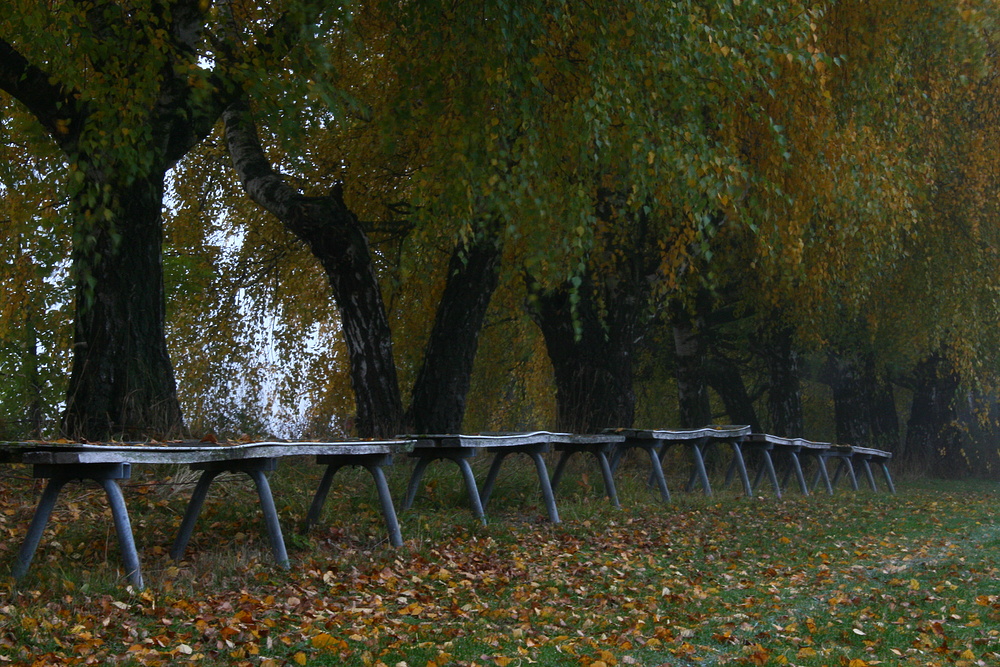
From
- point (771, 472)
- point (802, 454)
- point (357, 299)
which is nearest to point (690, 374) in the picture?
point (802, 454)

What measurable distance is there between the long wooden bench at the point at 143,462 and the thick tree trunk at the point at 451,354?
3899 millimetres

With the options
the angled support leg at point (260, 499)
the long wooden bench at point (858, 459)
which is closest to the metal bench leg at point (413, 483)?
the angled support leg at point (260, 499)

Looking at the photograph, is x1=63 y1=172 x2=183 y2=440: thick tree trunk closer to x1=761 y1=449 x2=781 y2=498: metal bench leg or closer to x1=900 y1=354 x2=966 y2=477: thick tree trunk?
x1=761 y1=449 x2=781 y2=498: metal bench leg

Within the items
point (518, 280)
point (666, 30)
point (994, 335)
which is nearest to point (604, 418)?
point (518, 280)

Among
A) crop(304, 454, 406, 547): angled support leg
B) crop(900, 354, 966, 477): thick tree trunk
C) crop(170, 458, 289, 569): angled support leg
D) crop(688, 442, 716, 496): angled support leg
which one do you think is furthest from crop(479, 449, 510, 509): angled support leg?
crop(900, 354, 966, 477): thick tree trunk

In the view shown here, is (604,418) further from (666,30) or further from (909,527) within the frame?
(666,30)

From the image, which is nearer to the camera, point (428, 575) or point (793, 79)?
point (428, 575)

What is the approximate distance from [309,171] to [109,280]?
16.5ft

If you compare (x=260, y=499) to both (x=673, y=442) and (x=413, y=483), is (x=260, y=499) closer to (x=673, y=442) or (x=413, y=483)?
(x=413, y=483)

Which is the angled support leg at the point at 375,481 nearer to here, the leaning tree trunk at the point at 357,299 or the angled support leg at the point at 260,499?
the angled support leg at the point at 260,499

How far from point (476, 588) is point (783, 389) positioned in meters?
14.1

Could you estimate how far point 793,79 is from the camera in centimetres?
1015

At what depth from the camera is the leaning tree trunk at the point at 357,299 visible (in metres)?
10.7

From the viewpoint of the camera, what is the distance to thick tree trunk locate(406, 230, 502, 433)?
11000 mm
